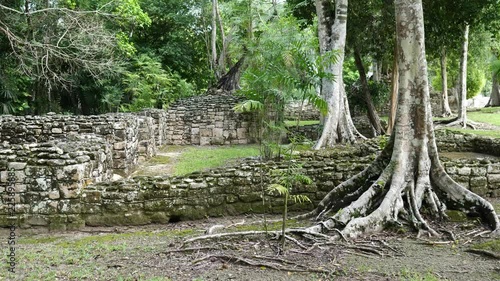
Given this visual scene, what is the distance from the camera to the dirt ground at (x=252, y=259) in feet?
13.3

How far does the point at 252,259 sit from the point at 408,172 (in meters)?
2.97

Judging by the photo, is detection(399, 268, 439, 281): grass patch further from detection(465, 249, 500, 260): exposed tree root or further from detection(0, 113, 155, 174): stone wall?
detection(0, 113, 155, 174): stone wall

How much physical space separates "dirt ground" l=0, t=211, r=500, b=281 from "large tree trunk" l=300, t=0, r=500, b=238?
454 millimetres

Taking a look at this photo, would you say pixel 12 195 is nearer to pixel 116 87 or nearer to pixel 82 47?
pixel 82 47

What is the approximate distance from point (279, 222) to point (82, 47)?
13605 millimetres

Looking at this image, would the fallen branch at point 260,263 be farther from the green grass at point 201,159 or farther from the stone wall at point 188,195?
the green grass at point 201,159

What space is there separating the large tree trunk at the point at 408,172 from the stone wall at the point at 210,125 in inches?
475

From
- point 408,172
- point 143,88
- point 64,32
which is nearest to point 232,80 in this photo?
point 143,88

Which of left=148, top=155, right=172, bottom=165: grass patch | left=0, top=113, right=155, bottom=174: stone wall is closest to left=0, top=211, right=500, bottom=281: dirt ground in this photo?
left=0, top=113, right=155, bottom=174: stone wall

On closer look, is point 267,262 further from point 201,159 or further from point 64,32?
point 64,32

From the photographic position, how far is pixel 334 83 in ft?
38.5

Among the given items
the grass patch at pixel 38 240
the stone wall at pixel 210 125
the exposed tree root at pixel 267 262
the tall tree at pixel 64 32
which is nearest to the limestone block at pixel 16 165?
the grass patch at pixel 38 240

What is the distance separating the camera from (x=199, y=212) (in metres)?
6.65

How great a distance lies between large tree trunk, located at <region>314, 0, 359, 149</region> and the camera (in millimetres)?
11539
